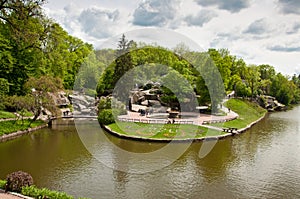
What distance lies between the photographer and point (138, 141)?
26.8 metres

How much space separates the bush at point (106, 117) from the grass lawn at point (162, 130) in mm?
1295

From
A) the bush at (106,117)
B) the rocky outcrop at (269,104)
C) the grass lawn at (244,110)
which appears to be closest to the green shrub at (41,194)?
the bush at (106,117)

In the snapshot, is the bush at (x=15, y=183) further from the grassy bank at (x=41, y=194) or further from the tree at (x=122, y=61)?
the tree at (x=122, y=61)

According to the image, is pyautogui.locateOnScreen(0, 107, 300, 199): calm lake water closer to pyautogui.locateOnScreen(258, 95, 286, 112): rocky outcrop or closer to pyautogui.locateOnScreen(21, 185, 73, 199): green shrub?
pyautogui.locateOnScreen(21, 185, 73, 199): green shrub

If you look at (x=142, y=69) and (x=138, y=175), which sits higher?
(x=142, y=69)

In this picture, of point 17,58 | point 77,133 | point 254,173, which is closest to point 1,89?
point 17,58

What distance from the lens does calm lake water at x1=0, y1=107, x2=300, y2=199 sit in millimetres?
15375

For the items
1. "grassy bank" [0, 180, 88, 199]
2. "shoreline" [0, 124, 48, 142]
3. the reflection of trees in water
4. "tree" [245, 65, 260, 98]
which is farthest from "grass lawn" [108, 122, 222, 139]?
"tree" [245, 65, 260, 98]

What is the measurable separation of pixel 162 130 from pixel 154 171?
10799 mm

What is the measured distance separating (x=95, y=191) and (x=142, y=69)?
42.5 m

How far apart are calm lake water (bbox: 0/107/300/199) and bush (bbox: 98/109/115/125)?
13.9ft

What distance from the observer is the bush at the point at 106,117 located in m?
33.2

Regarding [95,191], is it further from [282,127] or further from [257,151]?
[282,127]

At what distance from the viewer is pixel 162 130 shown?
29062 millimetres
